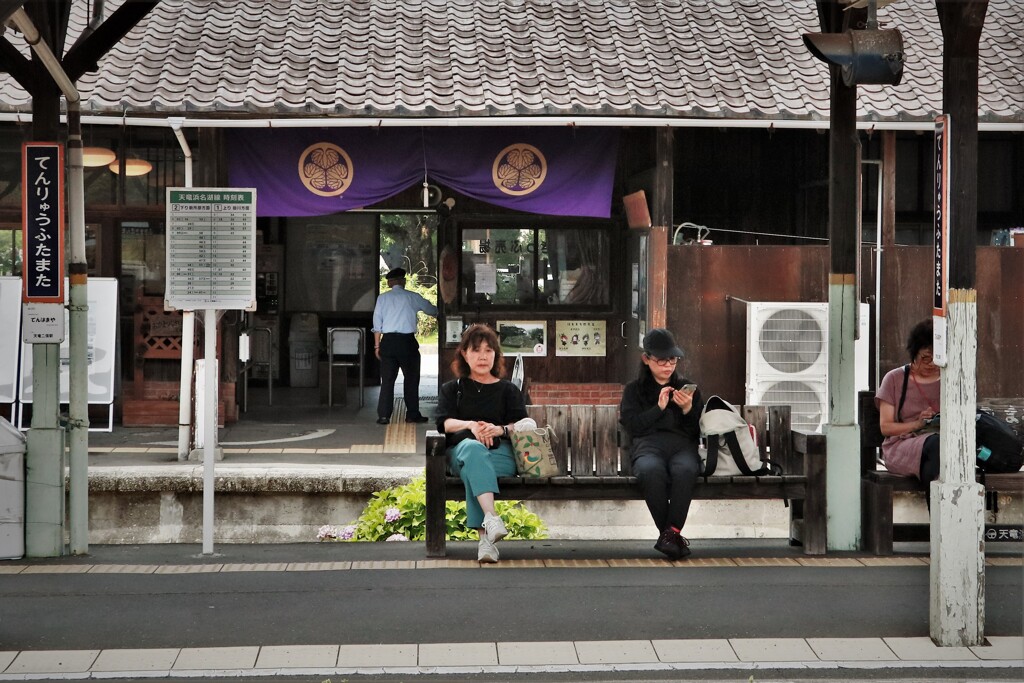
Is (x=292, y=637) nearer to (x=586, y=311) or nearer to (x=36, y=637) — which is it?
(x=36, y=637)

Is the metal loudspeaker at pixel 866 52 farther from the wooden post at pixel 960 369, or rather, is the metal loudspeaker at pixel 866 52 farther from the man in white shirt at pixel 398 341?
the man in white shirt at pixel 398 341

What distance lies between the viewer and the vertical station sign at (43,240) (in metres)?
7.15

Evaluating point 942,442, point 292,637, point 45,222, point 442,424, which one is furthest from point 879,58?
point 45,222

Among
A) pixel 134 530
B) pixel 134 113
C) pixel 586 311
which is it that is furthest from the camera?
pixel 586 311

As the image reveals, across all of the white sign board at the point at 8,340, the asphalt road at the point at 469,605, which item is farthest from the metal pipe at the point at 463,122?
the asphalt road at the point at 469,605

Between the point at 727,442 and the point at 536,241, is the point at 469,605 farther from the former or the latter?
the point at 536,241

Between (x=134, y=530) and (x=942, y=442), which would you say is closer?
(x=942, y=442)

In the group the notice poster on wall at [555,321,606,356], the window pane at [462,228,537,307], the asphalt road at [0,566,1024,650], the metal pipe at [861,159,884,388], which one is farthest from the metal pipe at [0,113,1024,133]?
the asphalt road at [0,566,1024,650]

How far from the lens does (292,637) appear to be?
5.55m

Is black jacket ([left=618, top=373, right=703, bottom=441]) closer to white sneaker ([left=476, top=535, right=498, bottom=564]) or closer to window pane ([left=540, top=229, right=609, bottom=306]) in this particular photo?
white sneaker ([left=476, top=535, right=498, bottom=564])

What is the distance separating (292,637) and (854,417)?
149 inches

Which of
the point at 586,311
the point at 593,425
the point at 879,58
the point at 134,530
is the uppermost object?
the point at 879,58

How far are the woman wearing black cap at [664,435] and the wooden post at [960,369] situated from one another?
1.88 metres

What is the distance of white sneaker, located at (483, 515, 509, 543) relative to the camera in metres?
6.86
